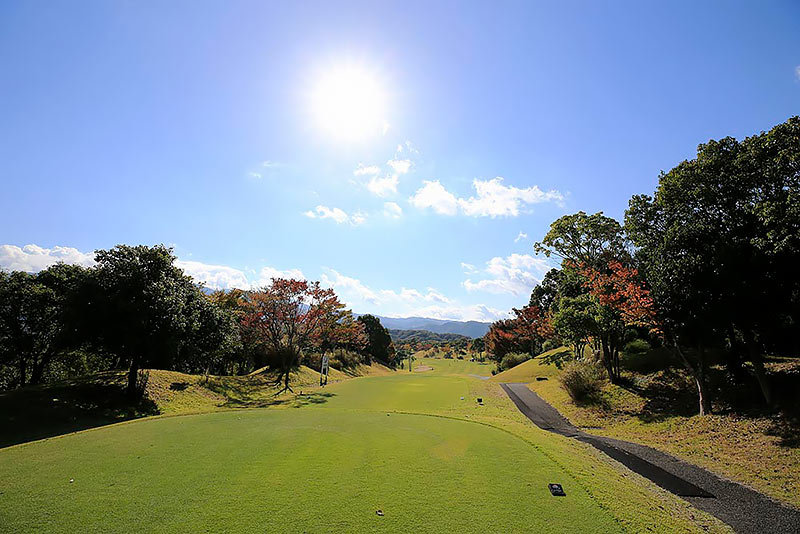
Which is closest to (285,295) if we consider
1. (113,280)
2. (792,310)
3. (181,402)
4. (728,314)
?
(181,402)

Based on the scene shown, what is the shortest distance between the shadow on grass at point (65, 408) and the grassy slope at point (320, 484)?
519 cm

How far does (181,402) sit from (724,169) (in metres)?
27.5

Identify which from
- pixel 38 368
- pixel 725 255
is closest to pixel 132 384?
pixel 38 368

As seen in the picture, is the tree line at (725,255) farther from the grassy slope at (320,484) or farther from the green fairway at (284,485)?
the green fairway at (284,485)

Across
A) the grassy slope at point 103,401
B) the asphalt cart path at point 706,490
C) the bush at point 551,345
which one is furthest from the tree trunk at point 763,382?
the bush at point 551,345

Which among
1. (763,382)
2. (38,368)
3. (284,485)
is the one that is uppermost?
(763,382)

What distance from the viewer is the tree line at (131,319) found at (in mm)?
16344

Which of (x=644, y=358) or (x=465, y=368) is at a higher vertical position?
(x=644, y=358)

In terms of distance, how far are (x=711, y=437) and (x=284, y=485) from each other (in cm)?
1521

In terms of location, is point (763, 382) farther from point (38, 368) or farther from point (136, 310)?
point (38, 368)

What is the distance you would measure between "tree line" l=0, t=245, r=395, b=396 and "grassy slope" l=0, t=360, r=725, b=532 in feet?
25.6

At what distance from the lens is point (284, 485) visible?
6223mm

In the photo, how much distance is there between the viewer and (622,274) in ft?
55.7

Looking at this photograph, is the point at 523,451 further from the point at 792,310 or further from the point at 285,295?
the point at 285,295
